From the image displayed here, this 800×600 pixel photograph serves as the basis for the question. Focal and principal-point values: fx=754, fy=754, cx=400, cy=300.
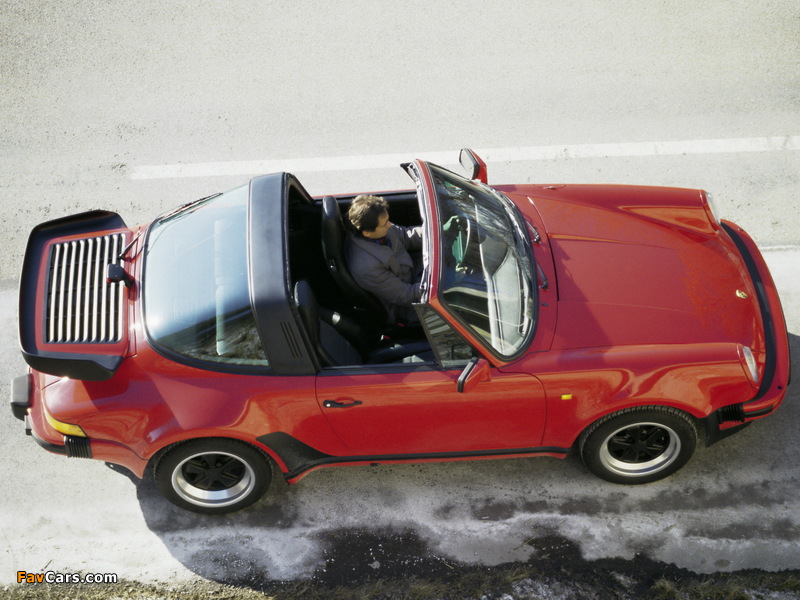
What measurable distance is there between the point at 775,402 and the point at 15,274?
565 centimetres

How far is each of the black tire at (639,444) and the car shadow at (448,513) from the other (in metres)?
0.17

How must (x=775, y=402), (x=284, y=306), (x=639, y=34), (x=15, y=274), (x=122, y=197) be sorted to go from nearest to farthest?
(x=284, y=306), (x=775, y=402), (x=15, y=274), (x=122, y=197), (x=639, y=34)

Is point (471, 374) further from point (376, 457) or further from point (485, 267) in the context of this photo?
point (376, 457)

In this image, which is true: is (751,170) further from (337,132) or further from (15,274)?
(15,274)

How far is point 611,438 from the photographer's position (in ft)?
14.0

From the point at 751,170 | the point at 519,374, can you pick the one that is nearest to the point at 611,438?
the point at 519,374

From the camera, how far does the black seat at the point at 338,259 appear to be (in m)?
4.32

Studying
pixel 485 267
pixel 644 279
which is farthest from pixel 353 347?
pixel 644 279

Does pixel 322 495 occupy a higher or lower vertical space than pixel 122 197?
lower

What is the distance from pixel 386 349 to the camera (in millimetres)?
4301

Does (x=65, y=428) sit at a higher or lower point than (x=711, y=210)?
lower

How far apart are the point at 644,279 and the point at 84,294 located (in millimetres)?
3211

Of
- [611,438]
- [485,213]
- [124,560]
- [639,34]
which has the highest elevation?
[639,34]

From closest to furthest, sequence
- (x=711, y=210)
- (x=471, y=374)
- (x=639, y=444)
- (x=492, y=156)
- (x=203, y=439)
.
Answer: (x=471, y=374) < (x=203, y=439) < (x=639, y=444) < (x=711, y=210) < (x=492, y=156)
